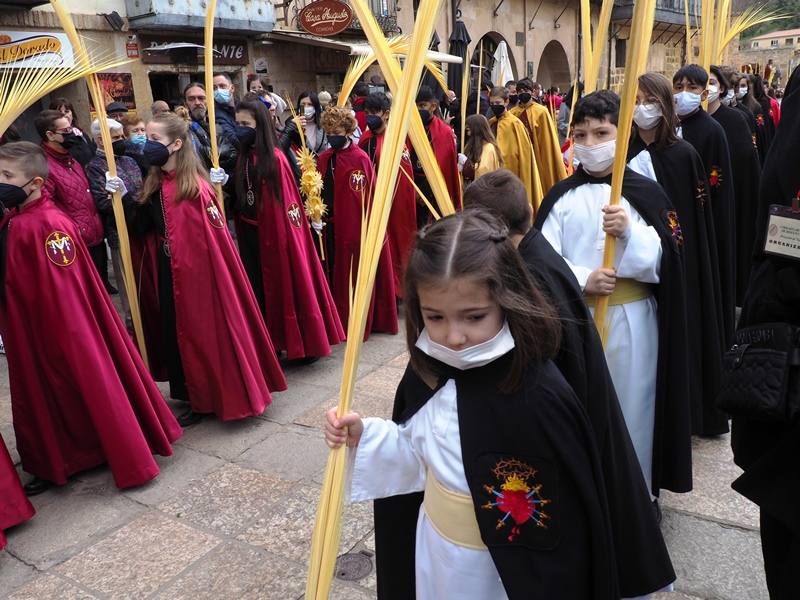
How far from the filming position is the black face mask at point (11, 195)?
318 centimetres

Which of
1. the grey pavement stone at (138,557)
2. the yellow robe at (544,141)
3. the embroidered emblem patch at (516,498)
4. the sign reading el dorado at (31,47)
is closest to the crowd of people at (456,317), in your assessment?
the embroidered emblem patch at (516,498)

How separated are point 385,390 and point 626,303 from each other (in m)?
2.27

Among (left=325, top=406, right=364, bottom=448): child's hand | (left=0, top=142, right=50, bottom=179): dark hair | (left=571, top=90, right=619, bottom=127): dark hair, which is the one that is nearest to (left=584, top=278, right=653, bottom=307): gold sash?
(left=571, top=90, right=619, bottom=127): dark hair

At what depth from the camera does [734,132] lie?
224 inches

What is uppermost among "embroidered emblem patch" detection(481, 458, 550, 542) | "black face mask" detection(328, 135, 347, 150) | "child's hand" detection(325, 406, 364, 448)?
"black face mask" detection(328, 135, 347, 150)

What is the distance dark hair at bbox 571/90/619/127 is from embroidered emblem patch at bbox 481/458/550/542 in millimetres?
1597

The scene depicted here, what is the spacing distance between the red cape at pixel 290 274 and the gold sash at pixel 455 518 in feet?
11.2

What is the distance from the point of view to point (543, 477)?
5.32ft

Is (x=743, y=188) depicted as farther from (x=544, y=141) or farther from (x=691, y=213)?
(x=544, y=141)

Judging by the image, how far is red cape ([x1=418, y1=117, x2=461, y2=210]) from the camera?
22.6 ft

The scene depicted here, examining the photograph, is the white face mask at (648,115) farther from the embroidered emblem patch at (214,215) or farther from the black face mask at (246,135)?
the black face mask at (246,135)

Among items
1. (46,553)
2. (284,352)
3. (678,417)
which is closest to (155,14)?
(284,352)

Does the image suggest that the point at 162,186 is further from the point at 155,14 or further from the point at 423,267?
the point at 155,14

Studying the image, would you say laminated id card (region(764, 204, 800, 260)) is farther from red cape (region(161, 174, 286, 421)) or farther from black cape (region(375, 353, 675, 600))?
red cape (region(161, 174, 286, 421))
